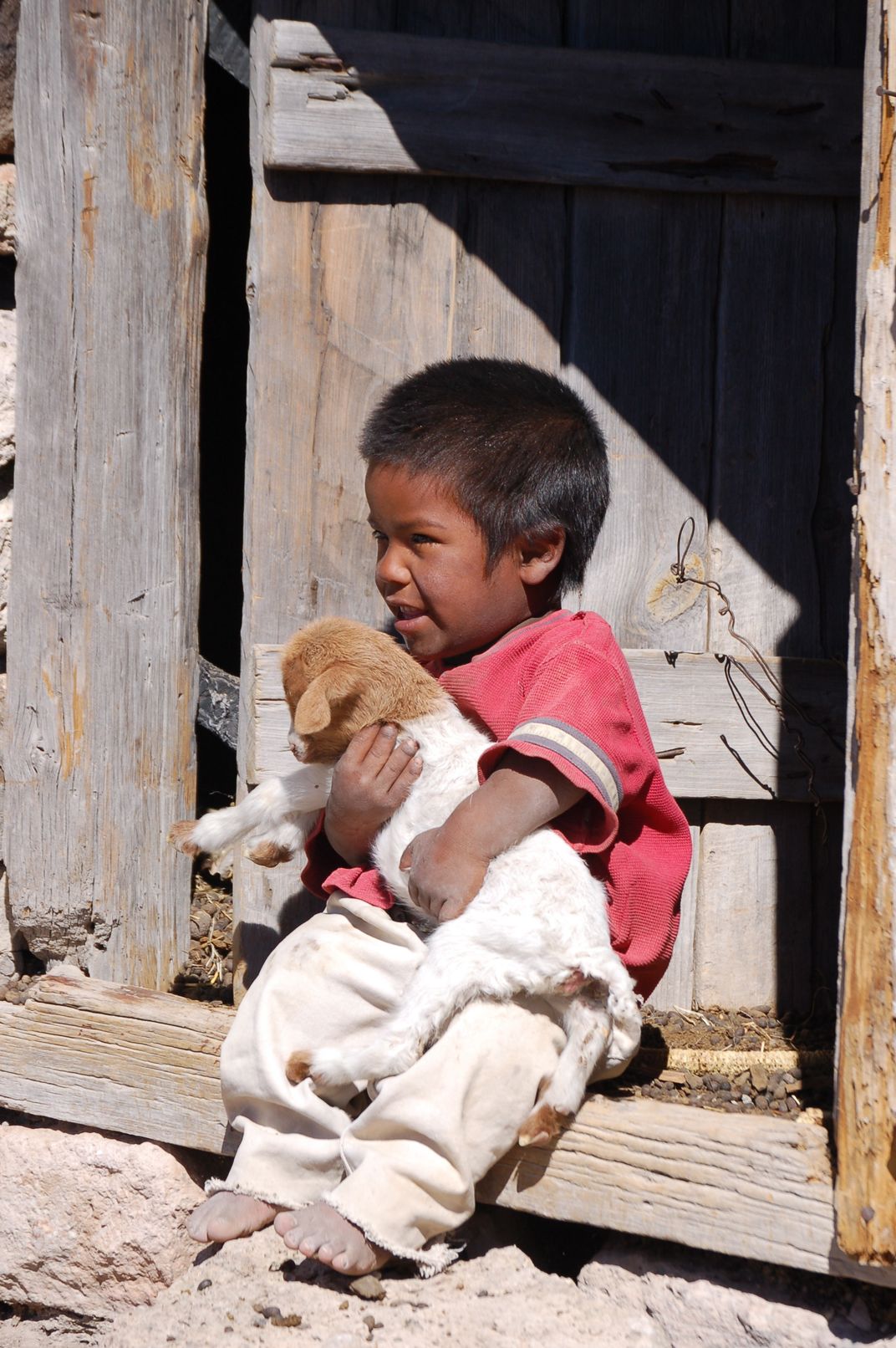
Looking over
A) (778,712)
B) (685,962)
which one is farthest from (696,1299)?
(778,712)

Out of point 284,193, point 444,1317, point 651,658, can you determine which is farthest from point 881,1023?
point 284,193

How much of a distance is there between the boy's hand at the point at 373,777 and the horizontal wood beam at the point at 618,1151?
63 cm

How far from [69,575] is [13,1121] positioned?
49.3 inches

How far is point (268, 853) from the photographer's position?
2428mm

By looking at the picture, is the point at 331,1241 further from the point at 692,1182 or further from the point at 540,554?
the point at 540,554

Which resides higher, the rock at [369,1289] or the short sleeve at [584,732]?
the short sleeve at [584,732]

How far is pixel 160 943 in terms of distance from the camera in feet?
9.60

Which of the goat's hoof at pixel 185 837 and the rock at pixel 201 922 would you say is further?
the rock at pixel 201 922

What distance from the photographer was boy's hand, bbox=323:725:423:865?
2201 millimetres

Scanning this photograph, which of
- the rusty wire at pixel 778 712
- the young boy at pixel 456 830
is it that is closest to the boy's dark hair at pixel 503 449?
the young boy at pixel 456 830

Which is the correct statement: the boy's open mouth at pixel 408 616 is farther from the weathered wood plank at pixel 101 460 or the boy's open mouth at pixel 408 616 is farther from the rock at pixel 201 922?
the rock at pixel 201 922

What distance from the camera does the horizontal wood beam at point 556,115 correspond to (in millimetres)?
2859

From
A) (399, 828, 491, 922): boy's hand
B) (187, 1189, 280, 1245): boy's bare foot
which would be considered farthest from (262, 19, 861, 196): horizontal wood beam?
(187, 1189, 280, 1245): boy's bare foot

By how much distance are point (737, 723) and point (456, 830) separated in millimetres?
1137
